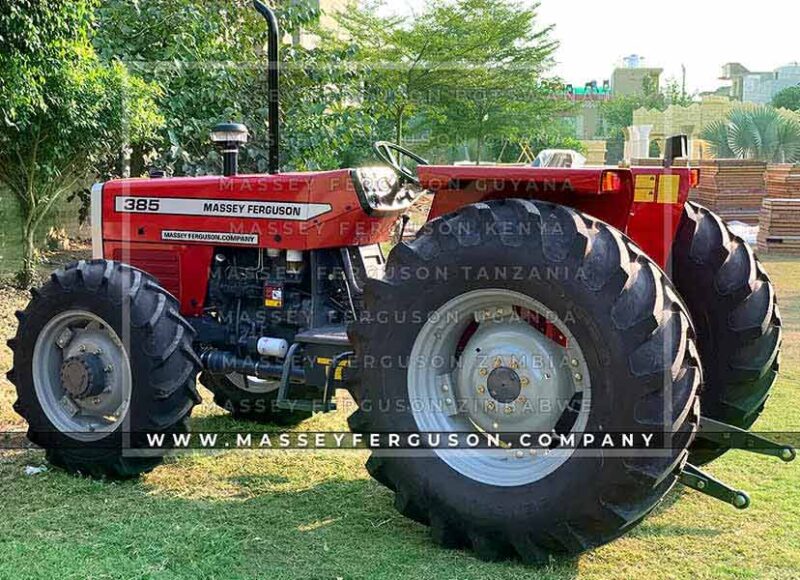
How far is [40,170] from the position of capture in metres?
10.9

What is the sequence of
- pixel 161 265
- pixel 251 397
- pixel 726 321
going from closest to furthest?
1. pixel 726 321
2. pixel 161 265
3. pixel 251 397

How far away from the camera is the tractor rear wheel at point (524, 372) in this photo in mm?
3418

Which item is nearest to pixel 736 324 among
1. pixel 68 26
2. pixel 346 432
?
pixel 346 432

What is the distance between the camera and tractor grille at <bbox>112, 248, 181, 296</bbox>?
5395 millimetres

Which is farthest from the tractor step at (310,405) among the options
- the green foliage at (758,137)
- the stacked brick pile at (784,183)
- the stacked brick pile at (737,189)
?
the green foliage at (758,137)

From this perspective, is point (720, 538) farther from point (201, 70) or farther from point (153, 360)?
point (201, 70)

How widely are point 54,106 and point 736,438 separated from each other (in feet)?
27.4

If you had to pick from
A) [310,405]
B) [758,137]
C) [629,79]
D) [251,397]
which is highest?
[629,79]

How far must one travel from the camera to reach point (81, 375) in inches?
190

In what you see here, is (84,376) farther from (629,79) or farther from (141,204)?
(629,79)

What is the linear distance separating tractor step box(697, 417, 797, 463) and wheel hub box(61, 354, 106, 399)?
316 cm

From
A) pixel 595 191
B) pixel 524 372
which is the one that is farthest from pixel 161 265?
pixel 595 191

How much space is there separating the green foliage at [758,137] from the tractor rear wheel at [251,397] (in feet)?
88.0

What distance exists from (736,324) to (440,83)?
18.3 meters
